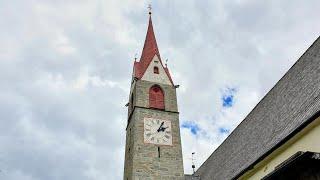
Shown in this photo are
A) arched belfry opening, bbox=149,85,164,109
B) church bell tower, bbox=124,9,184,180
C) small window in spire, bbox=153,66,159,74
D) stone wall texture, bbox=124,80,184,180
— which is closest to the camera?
stone wall texture, bbox=124,80,184,180

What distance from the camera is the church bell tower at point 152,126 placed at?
21.4 metres

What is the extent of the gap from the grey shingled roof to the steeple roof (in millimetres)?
8872

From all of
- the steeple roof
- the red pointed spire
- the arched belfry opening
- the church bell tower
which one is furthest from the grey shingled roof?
the red pointed spire

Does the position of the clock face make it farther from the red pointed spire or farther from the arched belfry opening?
the red pointed spire

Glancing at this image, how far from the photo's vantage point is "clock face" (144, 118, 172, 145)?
2247cm

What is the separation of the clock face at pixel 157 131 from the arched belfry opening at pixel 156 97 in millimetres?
1262

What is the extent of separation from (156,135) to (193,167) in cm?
648

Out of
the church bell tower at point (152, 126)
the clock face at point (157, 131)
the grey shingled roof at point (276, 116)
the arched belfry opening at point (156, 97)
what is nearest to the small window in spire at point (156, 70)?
the church bell tower at point (152, 126)

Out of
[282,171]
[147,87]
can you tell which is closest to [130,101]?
[147,87]

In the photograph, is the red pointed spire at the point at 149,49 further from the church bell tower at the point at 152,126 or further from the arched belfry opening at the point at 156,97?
the arched belfry opening at the point at 156,97

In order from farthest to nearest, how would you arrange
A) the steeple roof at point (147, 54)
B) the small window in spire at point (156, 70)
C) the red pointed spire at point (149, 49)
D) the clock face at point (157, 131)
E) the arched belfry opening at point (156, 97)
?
1. the red pointed spire at point (149, 49)
2. the small window in spire at point (156, 70)
3. the steeple roof at point (147, 54)
4. the arched belfry opening at point (156, 97)
5. the clock face at point (157, 131)

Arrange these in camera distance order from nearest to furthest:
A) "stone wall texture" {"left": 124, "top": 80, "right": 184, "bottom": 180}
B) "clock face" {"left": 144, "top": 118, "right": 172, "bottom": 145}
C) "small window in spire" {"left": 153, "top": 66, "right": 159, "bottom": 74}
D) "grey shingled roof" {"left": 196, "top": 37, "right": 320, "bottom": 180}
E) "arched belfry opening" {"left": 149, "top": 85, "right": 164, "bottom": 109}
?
"grey shingled roof" {"left": 196, "top": 37, "right": 320, "bottom": 180} → "stone wall texture" {"left": 124, "top": 80, "right": 184, "bottom": 180} → "clock face" {"left": 144, "top": 118, "right": 172, "bottom": 145} → "arched belfry opening" {"left": 149, "top": 85, "right": 164, "bottom": 109} → "small window in spire" {"left": 153, "top": 66, "right": 159, "bottom": 74}

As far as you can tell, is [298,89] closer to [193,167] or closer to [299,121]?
[299,121]

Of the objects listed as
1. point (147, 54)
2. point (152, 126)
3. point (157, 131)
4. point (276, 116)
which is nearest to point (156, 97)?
point (152, 126)
